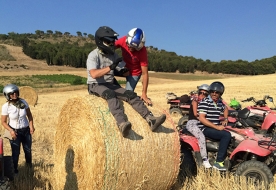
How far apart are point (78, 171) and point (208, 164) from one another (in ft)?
6.16

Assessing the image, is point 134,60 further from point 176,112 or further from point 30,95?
point 30,95

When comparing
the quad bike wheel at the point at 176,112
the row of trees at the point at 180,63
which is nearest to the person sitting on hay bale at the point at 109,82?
the quad bike wheel at the point at 176,112

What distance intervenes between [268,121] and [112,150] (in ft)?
15.1

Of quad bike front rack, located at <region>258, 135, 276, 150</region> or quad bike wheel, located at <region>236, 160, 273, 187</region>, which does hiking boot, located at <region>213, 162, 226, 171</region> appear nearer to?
quad bike wheel, located at <region>236, 160, 273, 187</region>

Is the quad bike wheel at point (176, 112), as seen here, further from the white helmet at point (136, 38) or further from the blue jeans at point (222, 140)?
the white helmet at point (136, 38)

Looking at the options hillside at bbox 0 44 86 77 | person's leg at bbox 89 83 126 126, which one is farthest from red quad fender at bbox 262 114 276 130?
hillside at bbox 0 44 86 77

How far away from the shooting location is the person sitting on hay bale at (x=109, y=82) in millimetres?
4113

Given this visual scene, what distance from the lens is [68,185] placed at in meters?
4.79

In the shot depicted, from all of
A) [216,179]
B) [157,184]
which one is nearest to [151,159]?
[157,184]

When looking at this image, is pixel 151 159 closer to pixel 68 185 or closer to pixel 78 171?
pixel 78 171

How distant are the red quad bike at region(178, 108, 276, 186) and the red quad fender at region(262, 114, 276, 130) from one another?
7.61 feet

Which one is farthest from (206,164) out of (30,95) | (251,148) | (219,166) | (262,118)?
(30,95)

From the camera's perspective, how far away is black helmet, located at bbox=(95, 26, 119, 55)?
4.29 metres

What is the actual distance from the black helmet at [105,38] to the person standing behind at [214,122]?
168 cm
